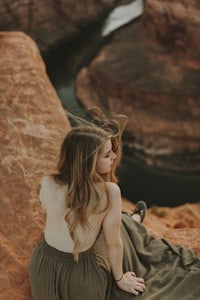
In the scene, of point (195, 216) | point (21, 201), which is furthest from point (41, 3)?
point (21, 201)

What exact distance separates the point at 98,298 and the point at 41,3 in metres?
10.7

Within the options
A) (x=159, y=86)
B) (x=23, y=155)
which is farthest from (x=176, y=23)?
(x=23, y=155)

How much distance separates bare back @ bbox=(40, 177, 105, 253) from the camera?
8.35ft

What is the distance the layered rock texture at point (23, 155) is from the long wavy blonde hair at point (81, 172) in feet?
2.33

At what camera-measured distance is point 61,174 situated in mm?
2562

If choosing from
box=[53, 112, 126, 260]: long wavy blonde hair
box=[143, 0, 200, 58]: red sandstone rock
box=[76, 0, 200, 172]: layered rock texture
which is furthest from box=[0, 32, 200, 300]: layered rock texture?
box=[143, 0, 200, 58]: red sandstone rock

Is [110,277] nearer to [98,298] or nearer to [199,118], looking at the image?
A: [98,298]

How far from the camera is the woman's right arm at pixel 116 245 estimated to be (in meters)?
2.49

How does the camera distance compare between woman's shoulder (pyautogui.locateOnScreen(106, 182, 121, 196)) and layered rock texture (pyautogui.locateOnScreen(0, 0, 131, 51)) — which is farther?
layered rock texture (pyautogui.locateOnScreen(0, 0, 131, 51))

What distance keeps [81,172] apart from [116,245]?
0.50 meters

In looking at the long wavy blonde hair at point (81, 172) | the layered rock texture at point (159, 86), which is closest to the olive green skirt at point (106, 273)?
the long wavy blonde hair at point (81, 172)

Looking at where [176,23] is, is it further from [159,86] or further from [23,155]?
[23,155]

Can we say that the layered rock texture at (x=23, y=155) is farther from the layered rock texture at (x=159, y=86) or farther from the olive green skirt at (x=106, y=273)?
the layered rock texture at (x=159, y=86)

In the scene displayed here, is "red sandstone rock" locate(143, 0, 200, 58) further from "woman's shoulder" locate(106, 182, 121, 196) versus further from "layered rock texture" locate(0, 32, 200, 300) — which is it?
"woman's shoulder" locate(106, 182, 121, 196)
